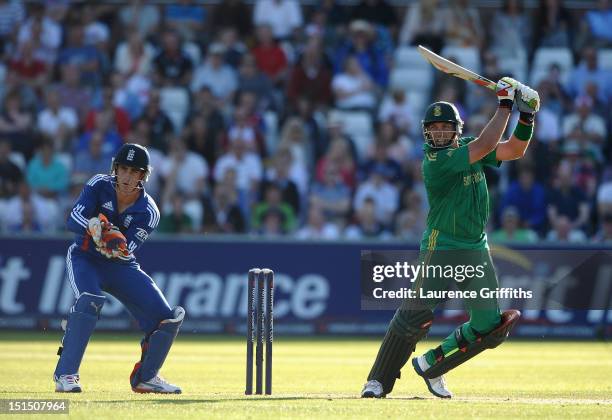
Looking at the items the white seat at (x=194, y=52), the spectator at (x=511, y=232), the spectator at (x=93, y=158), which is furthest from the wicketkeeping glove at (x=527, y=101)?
the white seat at (x=194, y=52)

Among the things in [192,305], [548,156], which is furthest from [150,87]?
[548,156]

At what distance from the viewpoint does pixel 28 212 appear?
20016mm

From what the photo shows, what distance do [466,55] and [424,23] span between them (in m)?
1.15

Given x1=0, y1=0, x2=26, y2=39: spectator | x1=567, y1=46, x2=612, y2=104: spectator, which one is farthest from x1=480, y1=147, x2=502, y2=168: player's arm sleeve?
x1=0, y1=0, x2=26, y2=39: spectator

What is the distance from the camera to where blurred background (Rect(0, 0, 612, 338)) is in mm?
19594

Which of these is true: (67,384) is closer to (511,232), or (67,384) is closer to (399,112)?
(511,232)

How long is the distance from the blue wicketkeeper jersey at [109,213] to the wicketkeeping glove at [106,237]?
203 mm

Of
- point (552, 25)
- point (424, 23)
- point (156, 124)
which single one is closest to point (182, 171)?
point (156, 124)

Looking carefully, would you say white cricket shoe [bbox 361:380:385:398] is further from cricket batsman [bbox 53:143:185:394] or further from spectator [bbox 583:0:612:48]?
spectator [bbox 583:0:612:48]

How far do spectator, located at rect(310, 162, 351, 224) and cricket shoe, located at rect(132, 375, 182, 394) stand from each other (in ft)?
33.5

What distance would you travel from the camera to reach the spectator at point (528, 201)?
20.0m

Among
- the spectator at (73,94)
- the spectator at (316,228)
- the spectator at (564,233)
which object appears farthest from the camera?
the spectator at (73,94)

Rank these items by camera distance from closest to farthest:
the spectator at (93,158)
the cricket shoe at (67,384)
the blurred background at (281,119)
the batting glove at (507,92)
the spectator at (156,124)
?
1. the batting glove at (507,92)
2. the cricket shoe at (67,384)
3. the blurred background at (281,119)
4. the spectator at (93,158)
5. the spectator at (156,124)

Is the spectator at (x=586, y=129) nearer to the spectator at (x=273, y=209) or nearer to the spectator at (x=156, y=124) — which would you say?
the spectator at (x=273, y=209)
